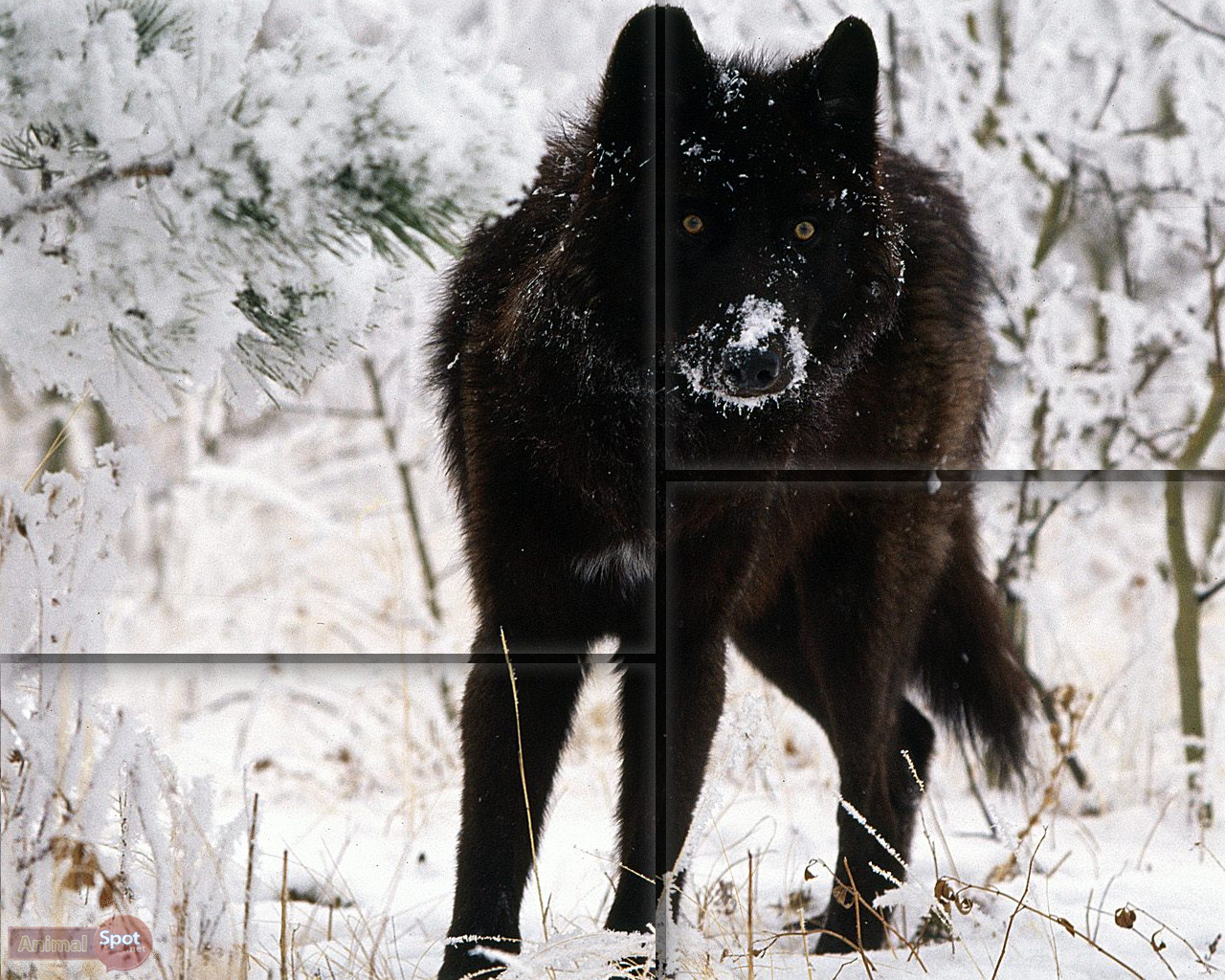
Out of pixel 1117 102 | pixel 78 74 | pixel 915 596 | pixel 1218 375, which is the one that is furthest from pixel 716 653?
pixel 1117 102

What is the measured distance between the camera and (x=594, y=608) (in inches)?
78.6

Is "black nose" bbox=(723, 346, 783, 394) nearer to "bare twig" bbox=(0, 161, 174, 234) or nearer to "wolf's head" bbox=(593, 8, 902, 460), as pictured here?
"wolf's head" bbox=(593, 8, 902, 460)

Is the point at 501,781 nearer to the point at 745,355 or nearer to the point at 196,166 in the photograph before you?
the point at 745,355

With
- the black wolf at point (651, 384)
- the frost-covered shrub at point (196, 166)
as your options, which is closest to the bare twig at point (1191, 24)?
the black wolf at point (651, 384)

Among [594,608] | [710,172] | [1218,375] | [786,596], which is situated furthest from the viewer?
[1218,375]

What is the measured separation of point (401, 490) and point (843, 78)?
2947mm

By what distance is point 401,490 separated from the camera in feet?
14.6

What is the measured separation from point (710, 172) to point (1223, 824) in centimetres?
242

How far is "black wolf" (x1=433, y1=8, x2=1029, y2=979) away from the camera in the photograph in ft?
5.95

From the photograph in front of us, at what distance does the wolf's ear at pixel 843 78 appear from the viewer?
187cm

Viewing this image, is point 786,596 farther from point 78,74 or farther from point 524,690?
point 78,74

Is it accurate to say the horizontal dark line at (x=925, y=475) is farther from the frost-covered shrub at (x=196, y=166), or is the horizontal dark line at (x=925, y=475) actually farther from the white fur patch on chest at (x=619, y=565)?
the frost-covered shrub at (x=196, y=166)

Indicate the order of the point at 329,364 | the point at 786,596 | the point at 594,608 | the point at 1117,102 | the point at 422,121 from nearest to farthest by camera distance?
the point at 422,121 → the point at 329,364 → the point at 594,608 → the point at 786,596 → the point at 1117,102

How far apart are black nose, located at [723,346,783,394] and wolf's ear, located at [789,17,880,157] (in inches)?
19.1
